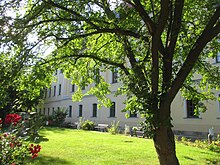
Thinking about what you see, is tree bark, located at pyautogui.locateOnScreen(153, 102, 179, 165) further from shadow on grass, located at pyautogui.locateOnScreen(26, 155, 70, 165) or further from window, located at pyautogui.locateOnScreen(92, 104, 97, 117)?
window, located at pyautogui.locateOnScreen(92, 104, 97, 117)

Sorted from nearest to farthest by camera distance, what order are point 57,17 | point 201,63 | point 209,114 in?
point 57,17, point 201,63, point 209,114

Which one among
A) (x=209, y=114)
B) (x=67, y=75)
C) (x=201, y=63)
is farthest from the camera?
(x=209, y=114)

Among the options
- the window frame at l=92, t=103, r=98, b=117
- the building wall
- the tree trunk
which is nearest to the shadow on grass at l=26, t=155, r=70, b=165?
the tree trunk

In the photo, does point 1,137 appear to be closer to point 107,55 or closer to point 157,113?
point 157,113

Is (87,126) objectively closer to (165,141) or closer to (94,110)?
(94,110)

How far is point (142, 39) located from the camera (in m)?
6.38

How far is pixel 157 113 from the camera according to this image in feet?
17.3

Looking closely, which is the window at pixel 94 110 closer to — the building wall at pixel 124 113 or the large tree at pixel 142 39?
the building wall at pixel 124 113

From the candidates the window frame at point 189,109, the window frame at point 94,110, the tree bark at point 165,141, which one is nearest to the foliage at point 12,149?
the tree bark at point 165,141

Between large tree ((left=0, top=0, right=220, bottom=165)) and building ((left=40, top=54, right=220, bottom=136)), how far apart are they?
2037 millimetres

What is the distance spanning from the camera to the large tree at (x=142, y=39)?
523 centimetres

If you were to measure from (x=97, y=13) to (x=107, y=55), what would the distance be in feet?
9.11

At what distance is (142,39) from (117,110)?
2149 centimetres

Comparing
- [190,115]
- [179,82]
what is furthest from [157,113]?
[190,115]
